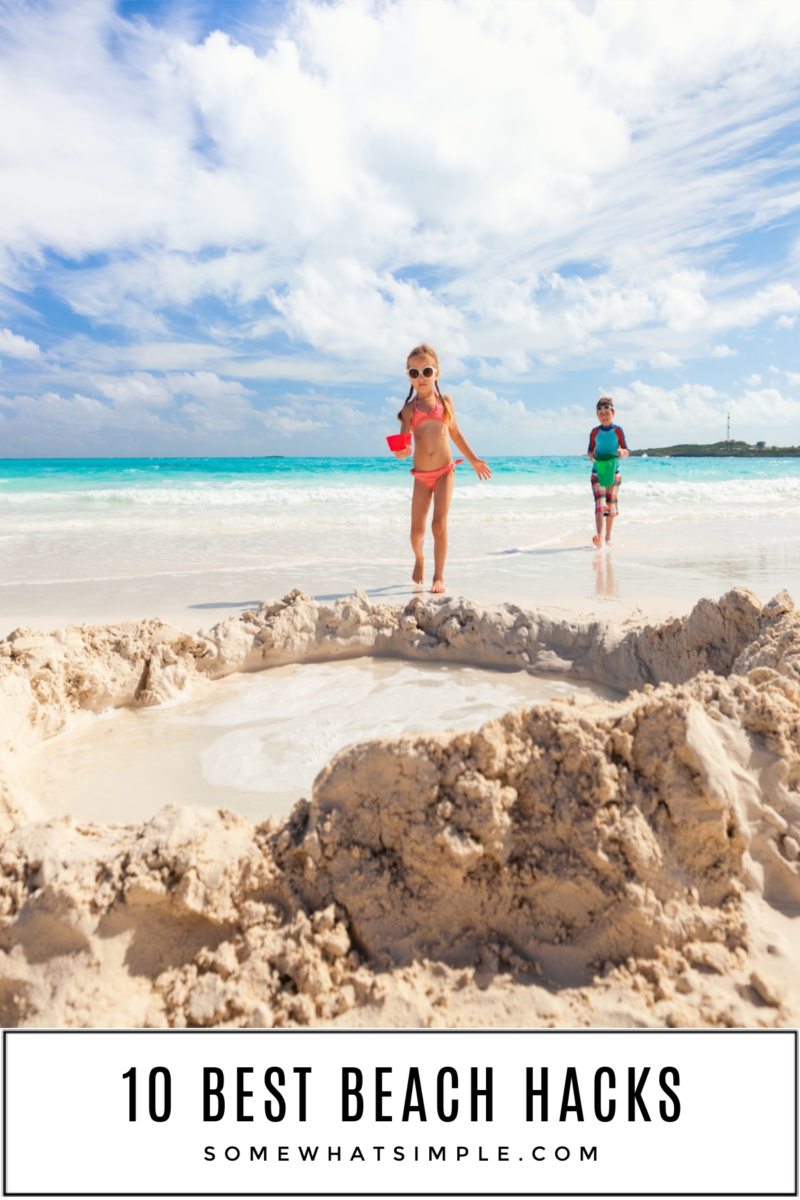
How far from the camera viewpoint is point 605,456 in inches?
304

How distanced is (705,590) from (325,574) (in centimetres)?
313

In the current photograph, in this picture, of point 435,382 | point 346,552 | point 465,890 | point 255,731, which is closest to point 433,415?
point 435,382

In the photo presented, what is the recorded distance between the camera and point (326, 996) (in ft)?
4.30

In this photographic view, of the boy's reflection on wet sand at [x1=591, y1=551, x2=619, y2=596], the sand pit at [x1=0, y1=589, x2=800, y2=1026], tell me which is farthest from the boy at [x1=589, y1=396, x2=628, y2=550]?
the sand pit at [x1=0, y1=589, x2=800, y2=1026]

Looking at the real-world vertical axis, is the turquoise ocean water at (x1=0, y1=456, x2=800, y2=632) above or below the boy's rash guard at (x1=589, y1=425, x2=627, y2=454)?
below

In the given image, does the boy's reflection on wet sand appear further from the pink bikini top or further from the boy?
the pink bikini top

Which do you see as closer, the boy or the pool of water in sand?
the pool of water in sand

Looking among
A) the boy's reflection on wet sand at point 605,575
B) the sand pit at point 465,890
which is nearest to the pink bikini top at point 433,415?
the boy's reflection on wet sand at point 605,575

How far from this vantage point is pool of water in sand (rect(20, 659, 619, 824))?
7.20ft

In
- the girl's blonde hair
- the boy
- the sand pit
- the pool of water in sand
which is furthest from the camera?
the boy

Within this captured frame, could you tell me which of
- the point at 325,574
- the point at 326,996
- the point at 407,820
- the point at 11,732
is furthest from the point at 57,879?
the point at 325,574

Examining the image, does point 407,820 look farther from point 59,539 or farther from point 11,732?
point 59,539

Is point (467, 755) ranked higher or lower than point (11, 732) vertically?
higher

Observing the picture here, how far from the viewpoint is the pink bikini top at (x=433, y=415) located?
510 cm
